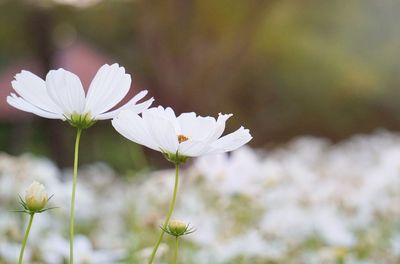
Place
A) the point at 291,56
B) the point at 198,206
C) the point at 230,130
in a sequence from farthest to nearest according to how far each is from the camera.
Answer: the point at 291,56 < the point at 230,130 < the point at 198,206

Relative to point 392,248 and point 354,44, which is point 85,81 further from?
point 392,248

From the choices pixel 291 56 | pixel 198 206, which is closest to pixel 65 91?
pixel 198 206

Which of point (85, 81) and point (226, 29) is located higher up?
point (85, 81)

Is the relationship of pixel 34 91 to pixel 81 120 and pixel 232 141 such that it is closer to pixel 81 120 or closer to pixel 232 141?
pixel 81 120

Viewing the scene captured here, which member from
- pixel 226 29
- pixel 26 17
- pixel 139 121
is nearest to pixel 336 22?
pixel 226 29

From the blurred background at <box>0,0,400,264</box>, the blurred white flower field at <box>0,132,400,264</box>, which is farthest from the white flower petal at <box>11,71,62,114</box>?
the blurred white flower field at <box>0,132,400,264</box>

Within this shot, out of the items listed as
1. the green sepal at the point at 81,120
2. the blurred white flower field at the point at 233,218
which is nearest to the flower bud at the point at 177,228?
the green sepal at the point at 81,120
